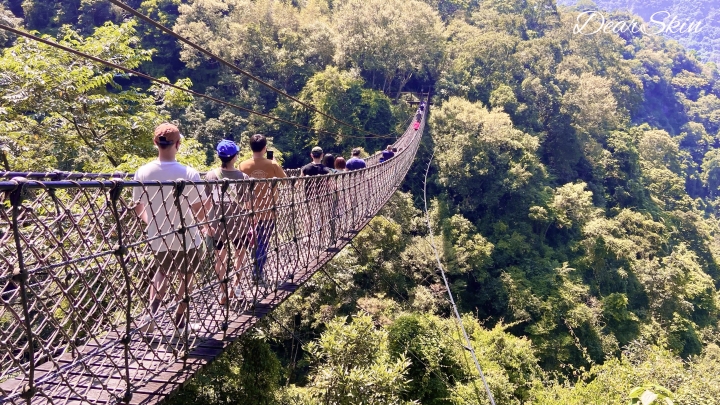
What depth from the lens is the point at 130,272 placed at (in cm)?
124

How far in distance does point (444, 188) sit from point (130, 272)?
14.2m

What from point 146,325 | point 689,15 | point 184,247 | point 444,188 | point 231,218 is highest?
point 689,15

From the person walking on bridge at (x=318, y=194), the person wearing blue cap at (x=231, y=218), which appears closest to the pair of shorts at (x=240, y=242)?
A: the person wearing blue cap at (x=231, y=218)

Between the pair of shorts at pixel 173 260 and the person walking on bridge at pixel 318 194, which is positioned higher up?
the pair of shorts at pixel 173 260

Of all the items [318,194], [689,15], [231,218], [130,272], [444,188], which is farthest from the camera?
[689,15]

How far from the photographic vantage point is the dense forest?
505cm

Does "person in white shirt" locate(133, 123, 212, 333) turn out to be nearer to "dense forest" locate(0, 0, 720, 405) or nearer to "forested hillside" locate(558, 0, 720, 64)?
"dense forest" locate(0, 0, 720, 405)

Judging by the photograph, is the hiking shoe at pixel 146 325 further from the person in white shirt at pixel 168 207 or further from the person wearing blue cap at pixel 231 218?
the person wearing blue cap at pixel 231 218

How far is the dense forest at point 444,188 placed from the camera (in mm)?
5051

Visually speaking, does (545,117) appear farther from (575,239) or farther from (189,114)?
(189,114)

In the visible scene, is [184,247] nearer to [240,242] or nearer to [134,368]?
[134,368]

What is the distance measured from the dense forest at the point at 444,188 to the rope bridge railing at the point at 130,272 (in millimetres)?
2372

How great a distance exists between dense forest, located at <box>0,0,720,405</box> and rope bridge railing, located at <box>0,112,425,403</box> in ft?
7.78

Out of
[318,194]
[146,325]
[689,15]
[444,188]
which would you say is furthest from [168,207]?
[689,15]
